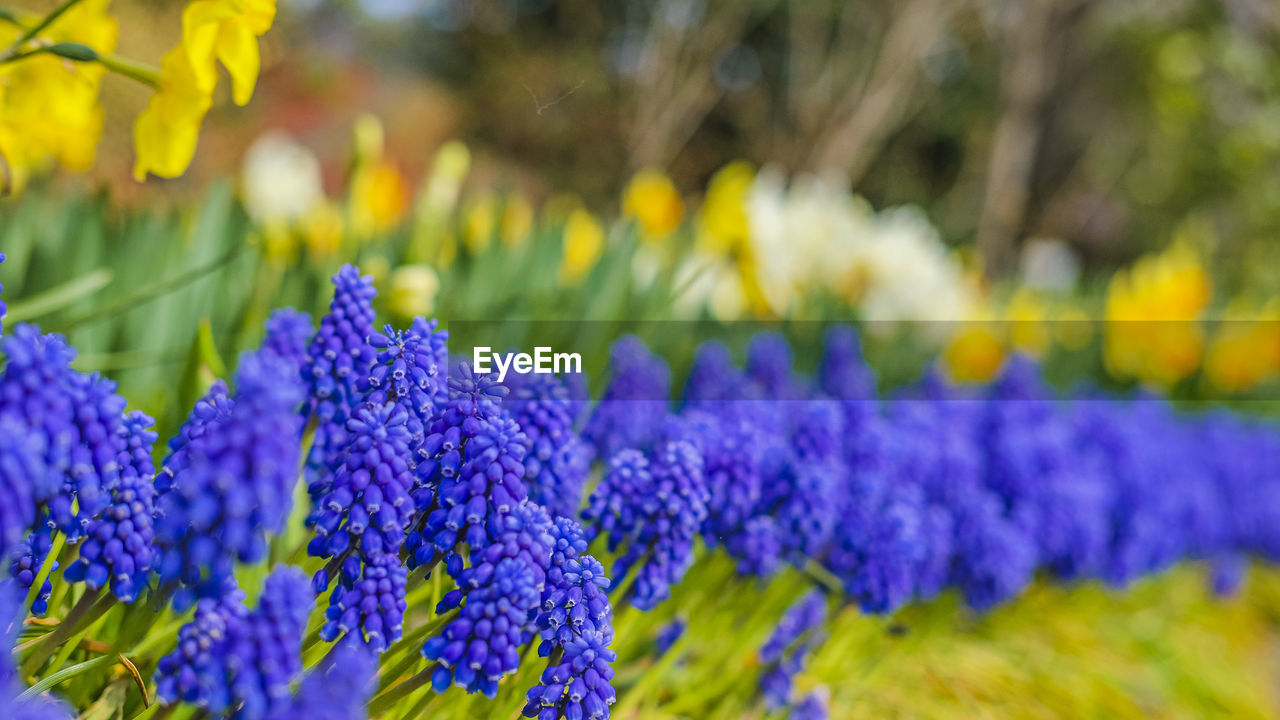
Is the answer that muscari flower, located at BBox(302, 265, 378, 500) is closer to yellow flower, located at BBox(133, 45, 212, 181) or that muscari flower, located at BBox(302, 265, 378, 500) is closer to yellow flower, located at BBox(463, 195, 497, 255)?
yellow flower, located at BBox(133, 45, 212, 181)

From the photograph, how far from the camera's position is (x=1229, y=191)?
8.46 meters

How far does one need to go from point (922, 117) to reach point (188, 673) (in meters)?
12.0

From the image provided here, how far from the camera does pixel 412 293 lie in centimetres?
126

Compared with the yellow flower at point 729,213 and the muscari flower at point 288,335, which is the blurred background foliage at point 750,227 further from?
the muscari flower at point 288,335

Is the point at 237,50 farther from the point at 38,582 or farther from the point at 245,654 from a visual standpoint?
the point at 245,654

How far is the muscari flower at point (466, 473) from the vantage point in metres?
0.62

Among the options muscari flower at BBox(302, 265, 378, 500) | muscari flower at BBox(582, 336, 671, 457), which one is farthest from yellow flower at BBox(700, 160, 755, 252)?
muscari flower at BBox(302, 265, 378, 500)

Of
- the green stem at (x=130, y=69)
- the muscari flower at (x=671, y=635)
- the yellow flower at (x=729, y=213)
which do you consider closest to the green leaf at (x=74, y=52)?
the green stem at (x=130, y=69)

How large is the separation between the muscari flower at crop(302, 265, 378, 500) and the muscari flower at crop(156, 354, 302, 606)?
0.54 ft

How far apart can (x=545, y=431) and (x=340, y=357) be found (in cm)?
17

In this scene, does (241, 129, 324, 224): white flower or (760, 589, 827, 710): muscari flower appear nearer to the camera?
(760, 589, 827, 710): muscari flower

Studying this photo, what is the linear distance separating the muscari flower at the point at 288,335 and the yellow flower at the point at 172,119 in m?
0.19

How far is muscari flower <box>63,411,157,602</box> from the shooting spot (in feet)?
1.89

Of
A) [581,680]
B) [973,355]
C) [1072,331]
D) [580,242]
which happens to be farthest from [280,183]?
[1072,331]
